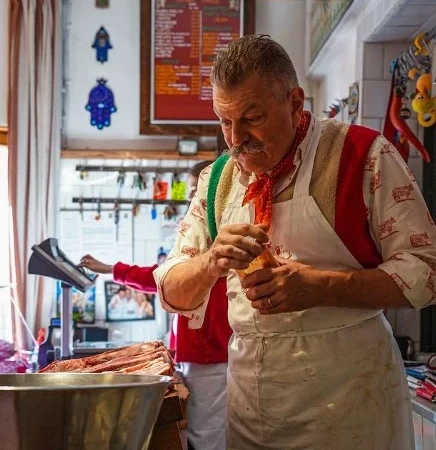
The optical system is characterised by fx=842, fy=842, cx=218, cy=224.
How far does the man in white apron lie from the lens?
164cm

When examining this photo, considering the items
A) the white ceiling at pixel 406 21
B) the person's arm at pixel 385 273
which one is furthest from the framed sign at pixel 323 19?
the person's arm at pixel 385 273

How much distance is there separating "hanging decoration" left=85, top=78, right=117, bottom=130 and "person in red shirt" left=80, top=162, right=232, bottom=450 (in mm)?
2458

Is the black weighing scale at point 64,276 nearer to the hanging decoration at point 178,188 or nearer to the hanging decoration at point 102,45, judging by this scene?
the hanging decoration at point 178,188

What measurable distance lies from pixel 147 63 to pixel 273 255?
4.51 metres

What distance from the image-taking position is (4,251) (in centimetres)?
580

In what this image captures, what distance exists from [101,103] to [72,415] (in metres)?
4.92

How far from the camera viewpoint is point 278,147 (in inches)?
69.4

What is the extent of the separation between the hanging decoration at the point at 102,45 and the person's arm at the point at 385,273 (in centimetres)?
459

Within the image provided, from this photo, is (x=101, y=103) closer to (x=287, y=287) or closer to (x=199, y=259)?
(x=199, y=259)

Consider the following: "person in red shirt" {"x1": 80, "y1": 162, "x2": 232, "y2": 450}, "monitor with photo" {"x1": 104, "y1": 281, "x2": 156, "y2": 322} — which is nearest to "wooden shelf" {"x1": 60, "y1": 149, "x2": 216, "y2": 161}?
"monitor with photo" {"x1": 104, "y1": 281, "x2": 156, "y2": 322}

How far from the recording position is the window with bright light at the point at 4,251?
5.68 m

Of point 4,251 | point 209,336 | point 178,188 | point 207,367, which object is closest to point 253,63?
point 209,336

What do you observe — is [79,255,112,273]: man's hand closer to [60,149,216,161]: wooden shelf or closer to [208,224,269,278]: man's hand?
[60,149,216,161]: wooden shelf

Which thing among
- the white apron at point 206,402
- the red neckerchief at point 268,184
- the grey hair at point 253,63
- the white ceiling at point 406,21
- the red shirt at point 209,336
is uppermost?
the white ceiling at point 406,21
